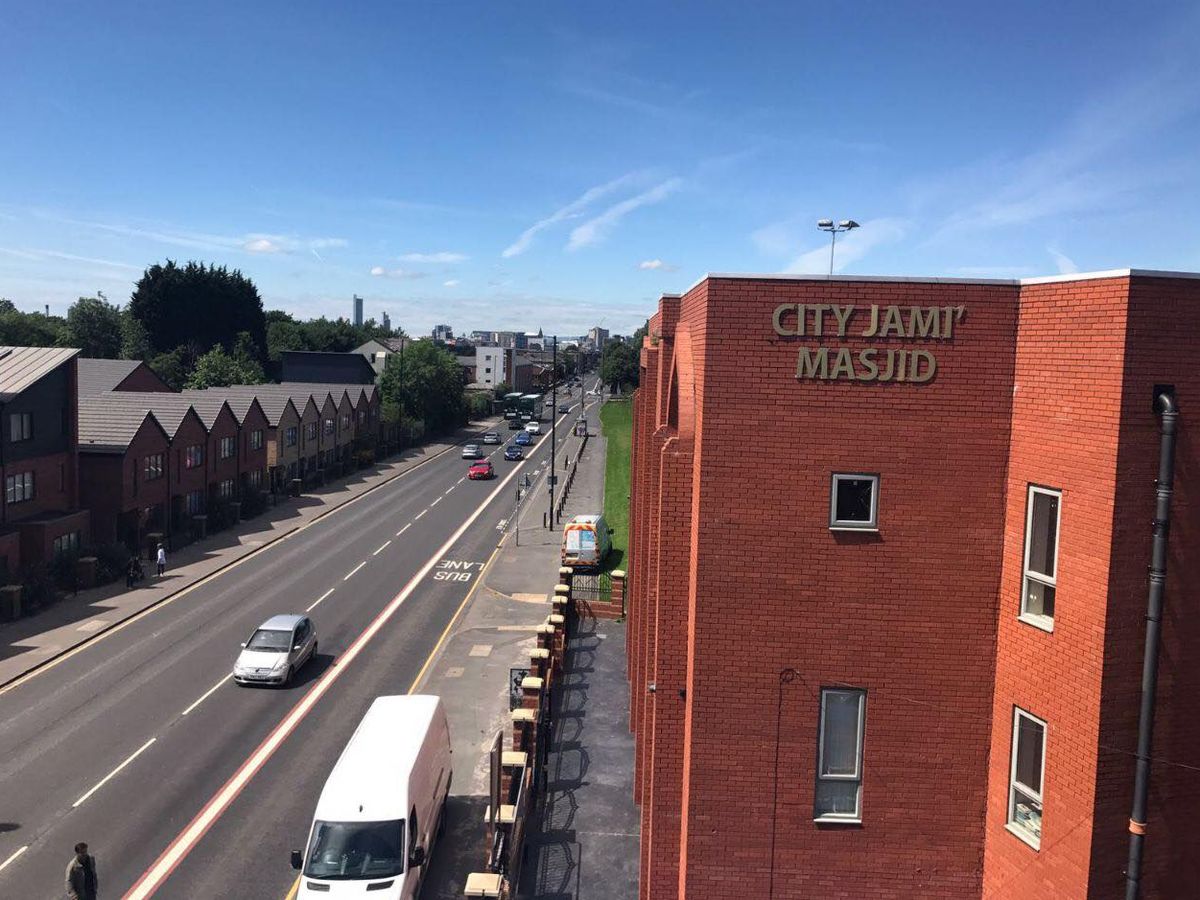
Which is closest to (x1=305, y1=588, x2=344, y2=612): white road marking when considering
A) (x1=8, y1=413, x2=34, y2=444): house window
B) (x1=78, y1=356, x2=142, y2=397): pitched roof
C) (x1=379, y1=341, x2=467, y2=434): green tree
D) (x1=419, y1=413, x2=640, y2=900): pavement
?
(x1=419, y1=413, x2=640, y2=900): pavement

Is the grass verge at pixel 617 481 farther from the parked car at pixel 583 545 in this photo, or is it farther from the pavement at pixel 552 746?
the pavement at pixel 552 746

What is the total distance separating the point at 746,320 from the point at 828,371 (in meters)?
1.06

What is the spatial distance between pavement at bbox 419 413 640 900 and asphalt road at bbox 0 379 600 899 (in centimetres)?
104

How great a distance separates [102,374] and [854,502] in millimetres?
55265

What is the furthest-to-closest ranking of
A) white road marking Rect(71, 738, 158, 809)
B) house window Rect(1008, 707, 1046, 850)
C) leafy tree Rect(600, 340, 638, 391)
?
1. leafy tree Rect(600, 340, 638, 391)
2. white road marking Rect(71, 738, 158, 809)
3. house window Rect(1008, 707, 1046, 850)

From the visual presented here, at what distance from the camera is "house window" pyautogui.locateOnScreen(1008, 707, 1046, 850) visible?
9.09 meters

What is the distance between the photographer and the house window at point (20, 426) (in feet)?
101

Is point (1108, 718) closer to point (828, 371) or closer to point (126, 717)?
point (828, 371)

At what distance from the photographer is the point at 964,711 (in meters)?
9.79

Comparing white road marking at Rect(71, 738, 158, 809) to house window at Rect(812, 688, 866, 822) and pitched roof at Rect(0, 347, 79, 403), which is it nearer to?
house window at Rect(812, 688, 866, 822)

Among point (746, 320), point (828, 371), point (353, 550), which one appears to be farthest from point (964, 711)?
point (353, 550)

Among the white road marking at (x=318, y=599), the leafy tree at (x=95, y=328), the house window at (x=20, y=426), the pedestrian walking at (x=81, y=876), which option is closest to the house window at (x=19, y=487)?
the house window at (x=20, y=426)

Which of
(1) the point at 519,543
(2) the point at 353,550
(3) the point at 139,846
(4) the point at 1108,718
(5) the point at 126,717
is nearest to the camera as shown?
(4) the point at 1108,718

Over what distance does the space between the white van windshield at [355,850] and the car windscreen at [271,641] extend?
35.6ft
